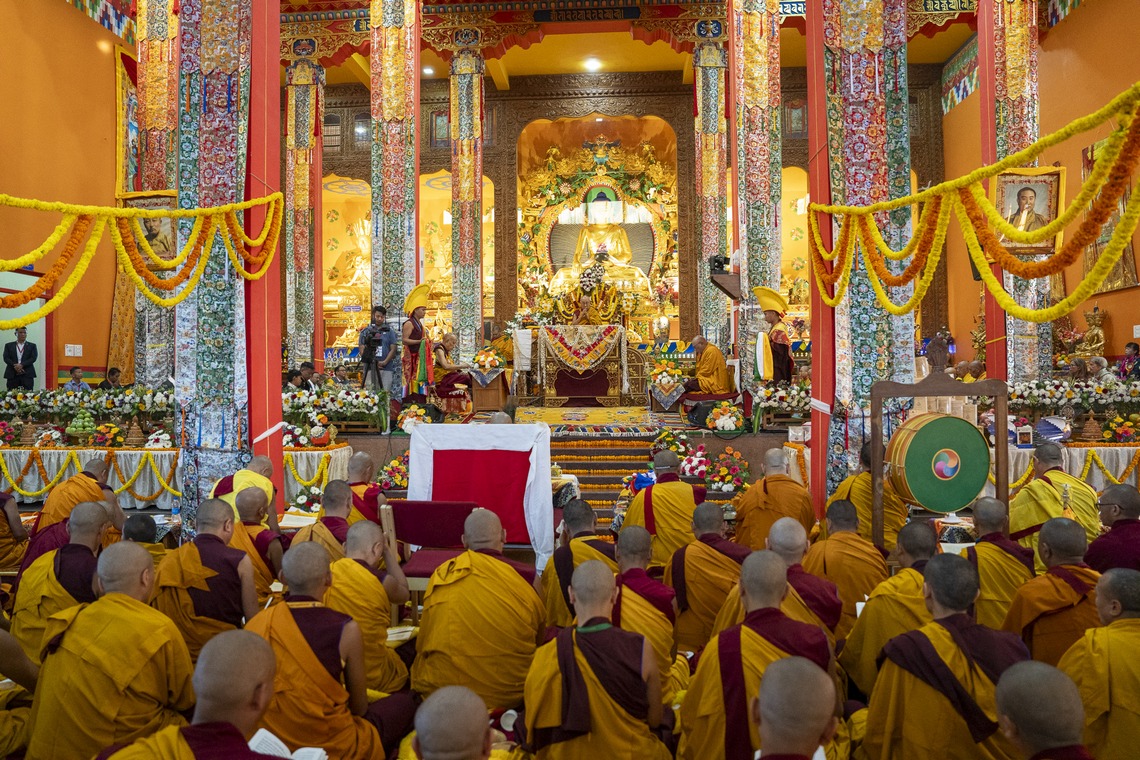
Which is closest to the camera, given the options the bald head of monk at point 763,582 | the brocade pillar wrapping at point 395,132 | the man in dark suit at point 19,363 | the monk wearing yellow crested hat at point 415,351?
the bald head of monk at point 763,582

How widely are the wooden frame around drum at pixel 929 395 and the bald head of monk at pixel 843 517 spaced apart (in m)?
0.74

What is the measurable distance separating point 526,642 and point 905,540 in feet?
6.09

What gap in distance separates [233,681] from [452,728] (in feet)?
2.13

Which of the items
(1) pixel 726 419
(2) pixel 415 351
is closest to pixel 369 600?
(1) pixel 726 419

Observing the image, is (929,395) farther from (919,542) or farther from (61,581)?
(61,581)

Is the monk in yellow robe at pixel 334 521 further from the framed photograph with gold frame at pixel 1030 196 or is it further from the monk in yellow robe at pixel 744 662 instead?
the framed photograph with gold frame at pixel 1030 196

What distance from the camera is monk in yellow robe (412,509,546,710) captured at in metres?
4.07

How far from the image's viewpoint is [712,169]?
1853 centimetres

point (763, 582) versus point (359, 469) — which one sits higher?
point (359, 469)

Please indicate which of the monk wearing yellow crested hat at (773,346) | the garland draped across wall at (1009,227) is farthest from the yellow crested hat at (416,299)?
the garland draped across wall at (1009,227)

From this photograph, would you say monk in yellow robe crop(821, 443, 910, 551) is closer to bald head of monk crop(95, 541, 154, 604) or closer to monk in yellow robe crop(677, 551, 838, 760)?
monk in yellow robe crop(677, 551, 838, 760)

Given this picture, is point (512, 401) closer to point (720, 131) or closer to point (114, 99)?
point (720, 131)

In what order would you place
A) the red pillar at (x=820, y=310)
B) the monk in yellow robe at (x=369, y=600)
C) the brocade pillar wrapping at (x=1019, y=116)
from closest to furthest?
1. the monk in yellow robe at (x=369, y=600)
2. the red pillar at (x=820, y=310)
3. the brocade pillar wrapping at (x=1019, y=116)

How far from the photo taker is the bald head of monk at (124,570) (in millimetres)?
3445
